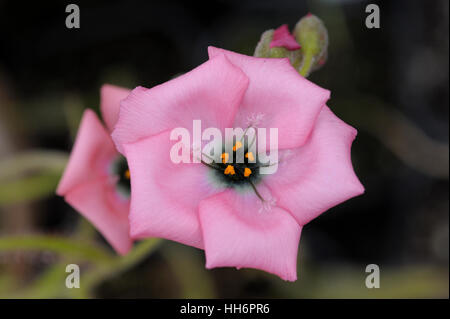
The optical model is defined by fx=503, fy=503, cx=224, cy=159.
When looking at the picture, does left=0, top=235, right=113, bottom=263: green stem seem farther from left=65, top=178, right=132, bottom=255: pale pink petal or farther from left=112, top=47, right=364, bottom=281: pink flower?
left=112, top=47, right=364, bottom=281: pink flower

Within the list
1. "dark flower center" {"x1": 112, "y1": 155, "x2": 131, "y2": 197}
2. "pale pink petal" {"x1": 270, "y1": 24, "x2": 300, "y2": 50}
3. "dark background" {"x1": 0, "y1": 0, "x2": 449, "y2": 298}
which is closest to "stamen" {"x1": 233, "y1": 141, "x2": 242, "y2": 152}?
"pale pink petal" {"x1": 270, "y1": 24, "x2": 300, "y2": 50}

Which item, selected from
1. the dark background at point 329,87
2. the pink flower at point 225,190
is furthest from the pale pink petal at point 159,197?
the dark background at point 329,87

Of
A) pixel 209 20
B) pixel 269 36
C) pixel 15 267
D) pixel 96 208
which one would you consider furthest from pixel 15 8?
pixel 269 36

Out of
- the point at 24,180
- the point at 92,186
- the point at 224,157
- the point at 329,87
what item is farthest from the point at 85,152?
the point at 329,87

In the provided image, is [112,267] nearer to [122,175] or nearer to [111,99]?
[122,175]

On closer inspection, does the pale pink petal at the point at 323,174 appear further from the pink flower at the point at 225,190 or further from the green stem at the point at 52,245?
the green stem at the point at 52,245

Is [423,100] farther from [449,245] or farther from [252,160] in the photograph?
[252,160]

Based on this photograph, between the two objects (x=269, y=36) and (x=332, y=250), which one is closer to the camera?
(x=269, y=36)
